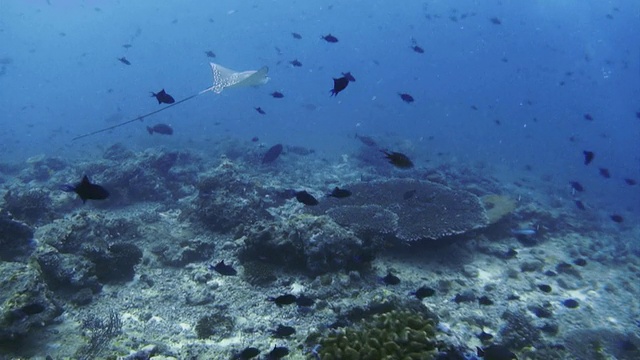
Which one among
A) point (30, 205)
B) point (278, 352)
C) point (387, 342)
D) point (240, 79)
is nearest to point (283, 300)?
point (278, 352)

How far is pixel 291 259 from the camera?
7.59 m

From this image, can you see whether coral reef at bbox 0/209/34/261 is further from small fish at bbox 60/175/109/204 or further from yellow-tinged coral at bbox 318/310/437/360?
yellow-tinged coral at bbox 318/310/437/360

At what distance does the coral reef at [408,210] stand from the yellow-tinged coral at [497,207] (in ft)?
4.37

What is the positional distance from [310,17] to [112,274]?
583ft

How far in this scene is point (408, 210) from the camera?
1009 cm

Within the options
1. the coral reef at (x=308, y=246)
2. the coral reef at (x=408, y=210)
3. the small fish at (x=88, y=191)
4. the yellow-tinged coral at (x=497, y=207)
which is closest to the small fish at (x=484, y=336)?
the coral reef at (x=308, y=246)

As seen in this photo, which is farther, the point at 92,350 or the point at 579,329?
the point at 579,329

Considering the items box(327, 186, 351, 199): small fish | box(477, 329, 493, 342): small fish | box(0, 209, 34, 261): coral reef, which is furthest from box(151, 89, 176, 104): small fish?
box(477, 329, 493, 342): small fish

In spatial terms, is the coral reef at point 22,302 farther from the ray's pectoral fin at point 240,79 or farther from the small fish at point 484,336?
the small fish at point 484,336

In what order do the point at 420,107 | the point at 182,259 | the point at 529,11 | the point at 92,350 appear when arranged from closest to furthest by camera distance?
A: the point at 92,350
the point at 182,259
the point at 420,107
the point at 529,11

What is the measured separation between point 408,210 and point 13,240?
9.36 meters

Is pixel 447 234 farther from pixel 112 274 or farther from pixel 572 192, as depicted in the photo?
pixel 572 192

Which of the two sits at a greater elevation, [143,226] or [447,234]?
[447,234]

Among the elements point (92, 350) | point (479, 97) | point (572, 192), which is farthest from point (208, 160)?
point (479, 97)
